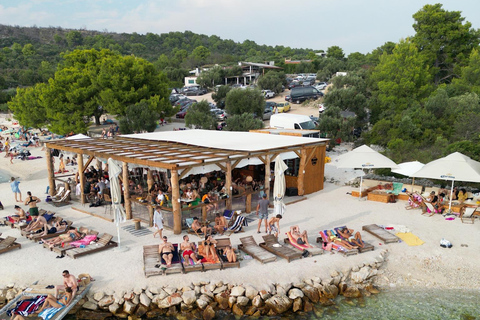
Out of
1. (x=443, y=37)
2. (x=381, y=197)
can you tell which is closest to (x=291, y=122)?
(x=381, y=197)

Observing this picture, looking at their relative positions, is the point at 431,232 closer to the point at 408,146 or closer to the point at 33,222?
the point at 408,146

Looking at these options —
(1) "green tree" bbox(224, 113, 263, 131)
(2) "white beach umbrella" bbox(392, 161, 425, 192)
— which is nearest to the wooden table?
(2) "white beach umbrella" bbox(392, 161, 425, 192)

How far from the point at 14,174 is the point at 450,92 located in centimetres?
3475

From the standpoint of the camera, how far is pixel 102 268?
961cm

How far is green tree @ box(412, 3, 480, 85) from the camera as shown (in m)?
37.9

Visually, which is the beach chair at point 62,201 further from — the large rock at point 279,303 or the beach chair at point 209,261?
the large rock at point 279,303

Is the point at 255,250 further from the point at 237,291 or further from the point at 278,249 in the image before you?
the point at 237,291

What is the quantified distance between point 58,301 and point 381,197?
1266 centimetres

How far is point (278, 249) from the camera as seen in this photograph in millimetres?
10305

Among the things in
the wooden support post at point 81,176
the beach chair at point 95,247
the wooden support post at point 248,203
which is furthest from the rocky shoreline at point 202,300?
the wooden support post at point 81,176

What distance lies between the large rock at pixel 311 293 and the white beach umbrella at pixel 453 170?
7.33 meters

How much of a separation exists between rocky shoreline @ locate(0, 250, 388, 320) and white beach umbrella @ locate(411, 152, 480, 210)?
23.9 feet

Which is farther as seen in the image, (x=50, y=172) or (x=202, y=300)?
(x=50, y=172)

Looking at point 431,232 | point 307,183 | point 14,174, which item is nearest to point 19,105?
point 14,174
